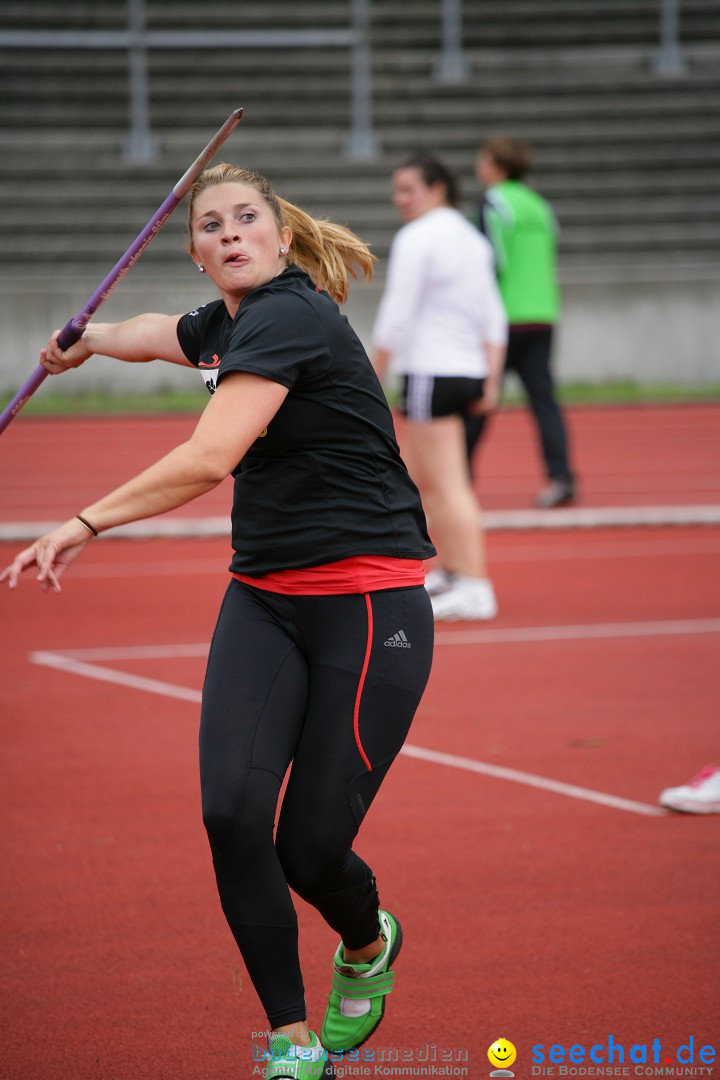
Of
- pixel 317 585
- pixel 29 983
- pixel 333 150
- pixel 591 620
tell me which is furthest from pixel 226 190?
pixel 333 150

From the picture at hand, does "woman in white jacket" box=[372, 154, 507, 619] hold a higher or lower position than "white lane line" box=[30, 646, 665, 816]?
higher

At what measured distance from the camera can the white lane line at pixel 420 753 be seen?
5.12 metres

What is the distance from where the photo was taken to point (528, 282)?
436 inches

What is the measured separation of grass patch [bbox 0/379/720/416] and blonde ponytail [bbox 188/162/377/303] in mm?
14776

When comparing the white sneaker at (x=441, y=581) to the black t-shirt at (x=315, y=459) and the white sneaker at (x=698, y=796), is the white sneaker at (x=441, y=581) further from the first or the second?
the black t-shirt at (x=315, y=459)

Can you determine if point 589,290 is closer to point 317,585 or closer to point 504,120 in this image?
point 504,120

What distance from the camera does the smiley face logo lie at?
3.32m

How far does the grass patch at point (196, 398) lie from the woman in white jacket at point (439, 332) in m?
10.8

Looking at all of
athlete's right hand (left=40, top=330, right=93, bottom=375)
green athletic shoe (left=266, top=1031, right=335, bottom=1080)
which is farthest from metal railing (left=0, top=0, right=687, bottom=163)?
green athletic shoe (left=266, top=1031, right=335, bottom=1080)

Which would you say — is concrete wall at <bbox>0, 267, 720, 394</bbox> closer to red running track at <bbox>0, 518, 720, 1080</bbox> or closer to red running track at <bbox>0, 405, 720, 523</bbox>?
red running track at <bbox>0, 405, 720, 523</bbox>

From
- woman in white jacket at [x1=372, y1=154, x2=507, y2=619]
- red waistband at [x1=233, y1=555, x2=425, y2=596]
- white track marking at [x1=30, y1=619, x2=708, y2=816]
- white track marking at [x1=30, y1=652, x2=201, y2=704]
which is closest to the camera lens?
red waistband at [x1=233, y1=555, x2=425, y2=596]

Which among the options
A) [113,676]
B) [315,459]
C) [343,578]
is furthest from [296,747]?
[113,676]

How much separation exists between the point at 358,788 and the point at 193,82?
23278 mm

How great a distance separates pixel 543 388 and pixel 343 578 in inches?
324
